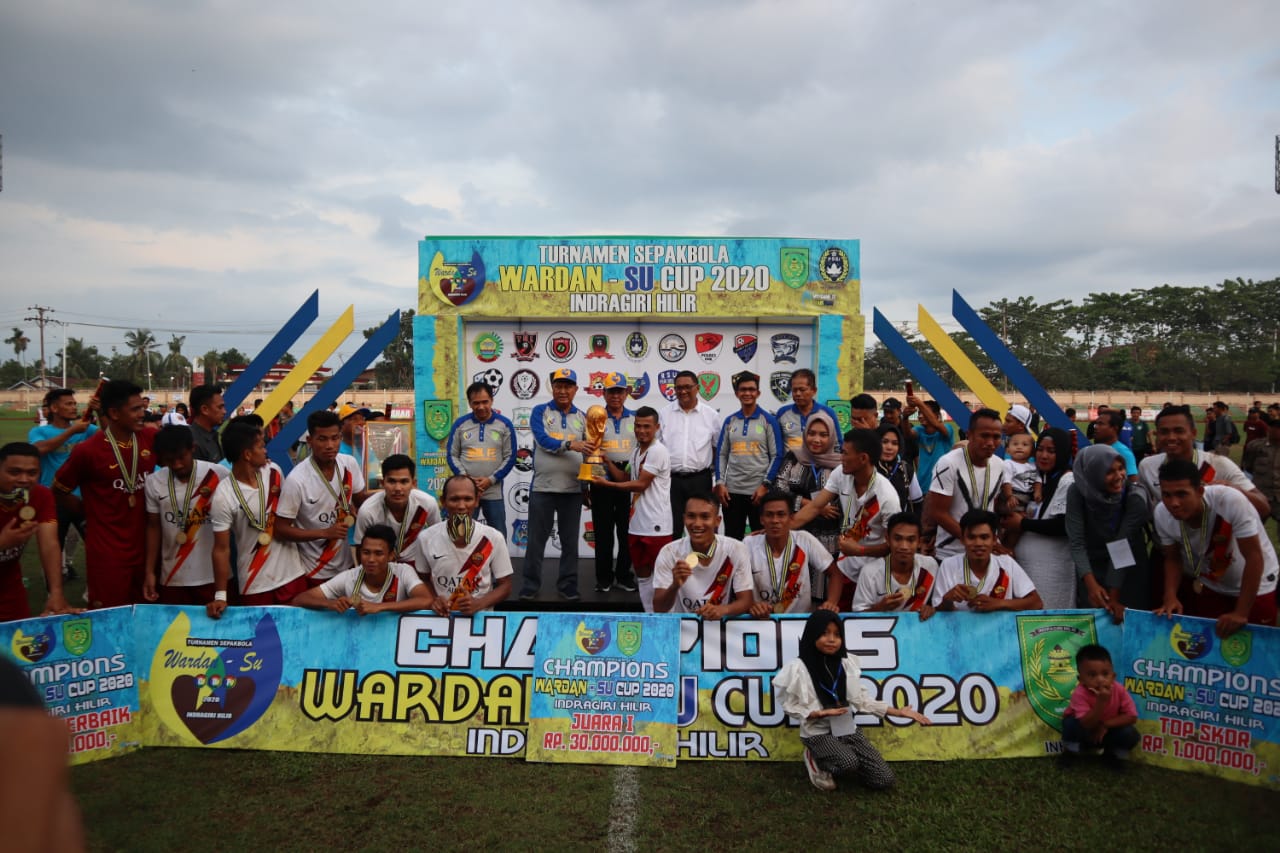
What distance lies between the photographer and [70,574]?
331 inches

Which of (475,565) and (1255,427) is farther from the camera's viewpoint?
(1255,427)

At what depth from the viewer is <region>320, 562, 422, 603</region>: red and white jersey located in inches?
186

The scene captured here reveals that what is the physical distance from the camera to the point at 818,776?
3.97 metres

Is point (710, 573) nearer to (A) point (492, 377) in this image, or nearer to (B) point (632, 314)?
(B) point (632, 314)

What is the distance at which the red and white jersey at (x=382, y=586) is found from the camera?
15.5 feet

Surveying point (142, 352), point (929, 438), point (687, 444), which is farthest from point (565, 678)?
point (142, 352)

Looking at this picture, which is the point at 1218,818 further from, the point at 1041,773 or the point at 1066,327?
the point at 1066,327

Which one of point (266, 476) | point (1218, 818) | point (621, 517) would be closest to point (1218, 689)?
point (1218, 818)

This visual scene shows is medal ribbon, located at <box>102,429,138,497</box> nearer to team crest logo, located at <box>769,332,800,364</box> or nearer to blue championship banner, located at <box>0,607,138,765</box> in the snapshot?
blue championship banner, located at <box>0,607,138,765</box>

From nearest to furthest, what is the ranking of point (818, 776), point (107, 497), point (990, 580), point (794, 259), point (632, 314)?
point (818, 776), point (990, 580), point (107, 497), point (794, 259), point (632, 314)

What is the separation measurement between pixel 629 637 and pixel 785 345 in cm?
467

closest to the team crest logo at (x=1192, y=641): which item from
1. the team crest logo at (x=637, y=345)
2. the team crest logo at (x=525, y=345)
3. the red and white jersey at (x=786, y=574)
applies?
the red and white jersey at (x=786, y=574)

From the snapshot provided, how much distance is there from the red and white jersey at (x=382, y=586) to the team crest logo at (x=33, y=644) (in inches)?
53.0

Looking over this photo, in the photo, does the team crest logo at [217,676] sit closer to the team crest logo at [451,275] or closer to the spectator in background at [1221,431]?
the team crest logo at [451,275]
